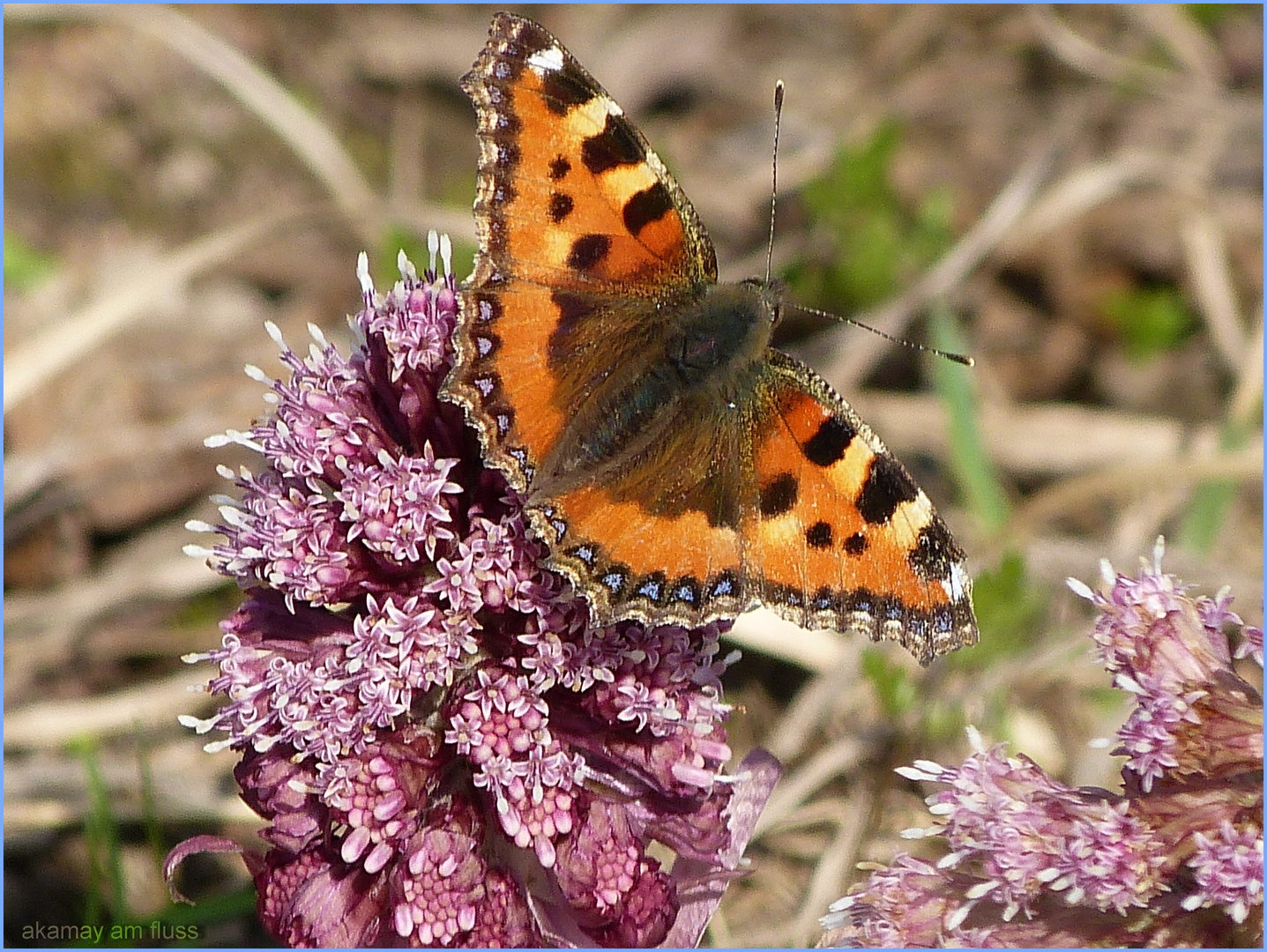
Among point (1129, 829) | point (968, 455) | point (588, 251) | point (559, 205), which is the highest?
point (559, 205)

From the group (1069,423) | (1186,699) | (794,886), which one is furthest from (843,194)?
(1186,699)

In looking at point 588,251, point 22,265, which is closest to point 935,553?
point 588,251

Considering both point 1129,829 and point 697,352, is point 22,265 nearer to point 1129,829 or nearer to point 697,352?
point 697,352

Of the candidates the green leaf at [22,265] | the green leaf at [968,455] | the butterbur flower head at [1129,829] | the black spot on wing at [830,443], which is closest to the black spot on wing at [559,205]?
the black spot on wing at [830,443]

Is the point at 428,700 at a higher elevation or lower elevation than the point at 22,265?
lower

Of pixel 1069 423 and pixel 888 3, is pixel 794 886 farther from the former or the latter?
pixel 888 3

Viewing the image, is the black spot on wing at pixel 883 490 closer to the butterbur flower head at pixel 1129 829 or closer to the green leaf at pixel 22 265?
the butterbur flower head at pixel 1129 829

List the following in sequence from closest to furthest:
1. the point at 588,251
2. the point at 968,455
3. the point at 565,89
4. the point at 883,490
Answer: the point at 883,490 → the point at 565,89 → the point at 588,251 → the point at 968,455
